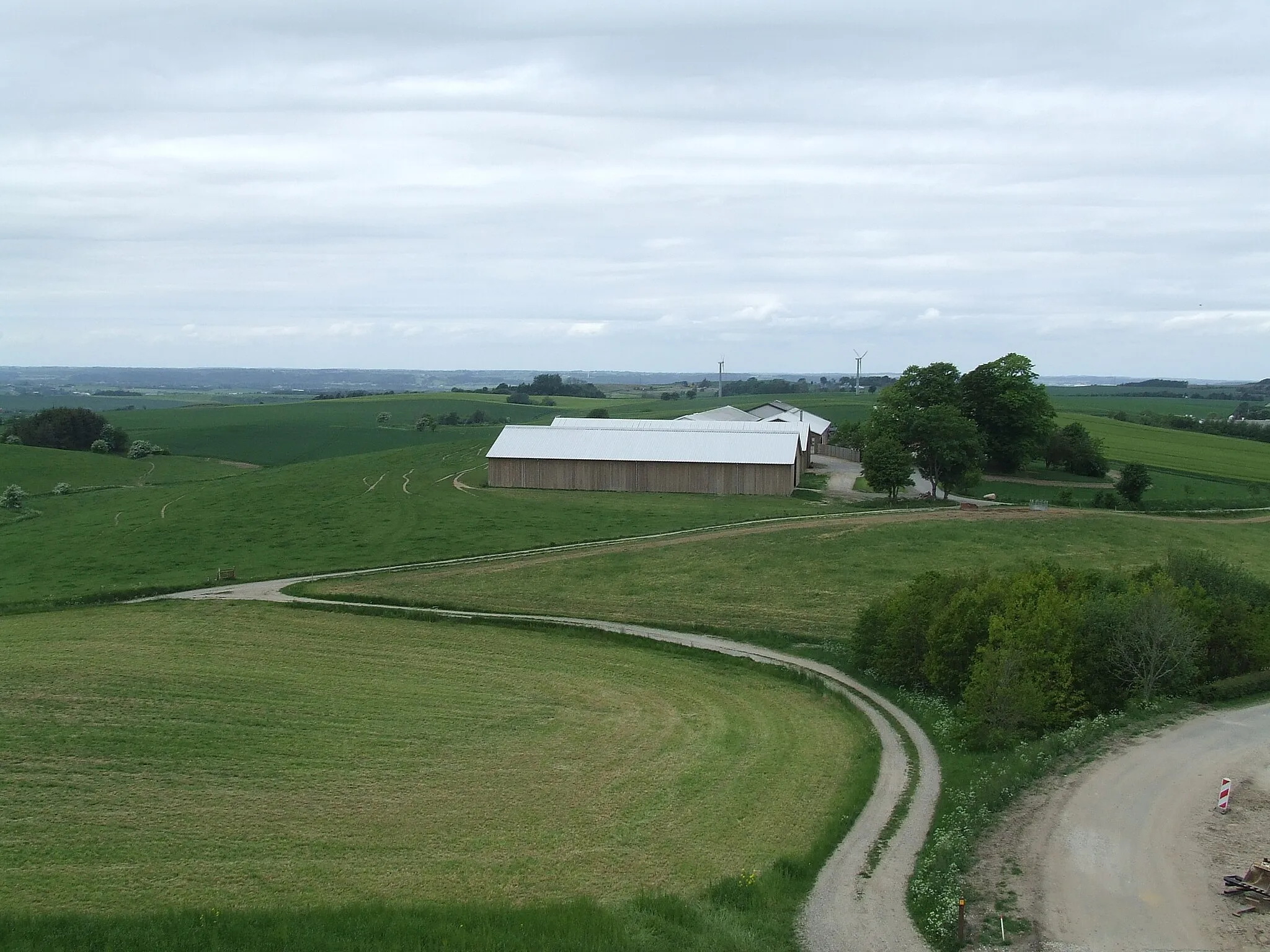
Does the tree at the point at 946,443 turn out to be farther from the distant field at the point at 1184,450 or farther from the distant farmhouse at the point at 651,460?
the distant field at the point at 1184,450

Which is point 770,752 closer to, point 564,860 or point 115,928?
point 564,860

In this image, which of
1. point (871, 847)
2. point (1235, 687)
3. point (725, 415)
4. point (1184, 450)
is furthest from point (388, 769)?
point (1184, 450)

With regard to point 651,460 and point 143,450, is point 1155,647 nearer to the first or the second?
point 651,460

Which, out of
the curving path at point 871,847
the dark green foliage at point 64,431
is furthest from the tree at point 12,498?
the curving path at point 871,847

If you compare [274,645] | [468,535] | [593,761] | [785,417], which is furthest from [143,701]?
[785,417]

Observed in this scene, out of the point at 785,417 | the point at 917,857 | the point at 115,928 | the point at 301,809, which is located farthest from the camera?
the point at 785,417

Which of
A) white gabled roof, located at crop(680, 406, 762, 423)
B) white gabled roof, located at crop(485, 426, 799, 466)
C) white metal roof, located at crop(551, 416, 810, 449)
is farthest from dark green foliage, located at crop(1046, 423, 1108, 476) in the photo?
white gabled roof, located at crop(680, 406, 762, 423)
